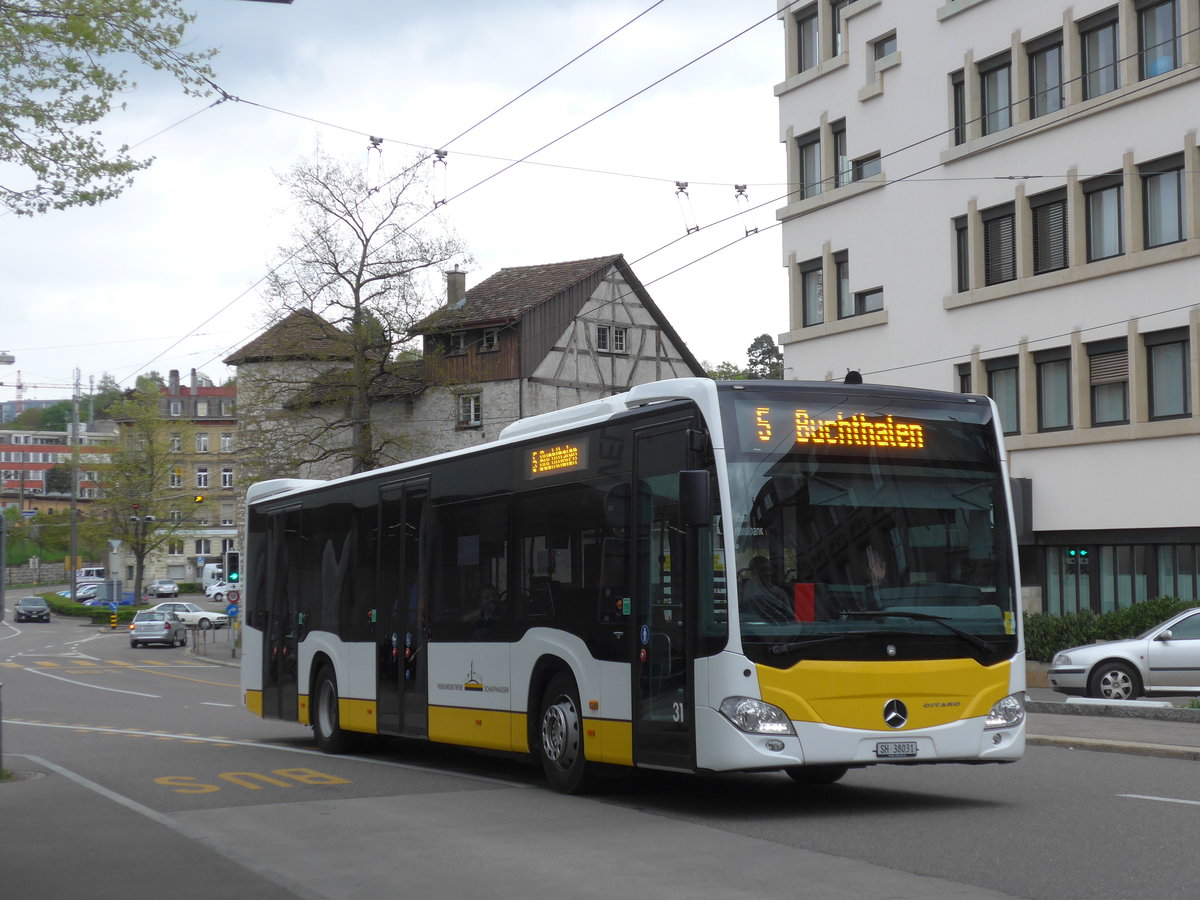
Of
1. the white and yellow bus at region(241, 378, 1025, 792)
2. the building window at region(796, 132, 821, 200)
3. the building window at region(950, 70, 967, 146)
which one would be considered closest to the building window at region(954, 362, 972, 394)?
the building window at region(950, 70, 967, 146)

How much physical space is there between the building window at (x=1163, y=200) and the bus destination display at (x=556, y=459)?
19.9m

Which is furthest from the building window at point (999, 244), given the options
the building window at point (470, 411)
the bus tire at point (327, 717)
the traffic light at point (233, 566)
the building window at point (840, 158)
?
the building window at point (470, 411)

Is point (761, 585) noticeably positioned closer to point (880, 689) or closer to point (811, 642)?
point (811, 642)

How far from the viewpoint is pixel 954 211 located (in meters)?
34.8

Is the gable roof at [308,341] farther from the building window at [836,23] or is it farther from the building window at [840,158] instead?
the building window at [836,23]

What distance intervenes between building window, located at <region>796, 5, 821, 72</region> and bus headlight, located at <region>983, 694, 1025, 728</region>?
29982 mm

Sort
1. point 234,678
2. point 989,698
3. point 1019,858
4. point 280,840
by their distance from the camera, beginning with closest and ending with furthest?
point 1019,858 < point 280,840 < point 989,698 < point 234,678

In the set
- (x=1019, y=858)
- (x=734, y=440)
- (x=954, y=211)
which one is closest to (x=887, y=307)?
(x=954, y=211)

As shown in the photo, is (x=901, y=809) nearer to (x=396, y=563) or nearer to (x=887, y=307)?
(x=396, y=563)

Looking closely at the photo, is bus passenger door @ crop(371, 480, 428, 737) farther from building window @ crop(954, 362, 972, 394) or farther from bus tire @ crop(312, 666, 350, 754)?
building window @ crop(954, 362, 972, 394)

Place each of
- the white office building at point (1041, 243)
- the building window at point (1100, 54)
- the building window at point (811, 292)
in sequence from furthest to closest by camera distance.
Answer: the building window at point (811, 292), the building window at point (1100, 54), the white office building at point (1041, 243)

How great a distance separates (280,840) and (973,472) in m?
5.64

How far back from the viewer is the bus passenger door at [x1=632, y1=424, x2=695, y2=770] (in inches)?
448

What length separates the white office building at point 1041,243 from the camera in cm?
3003
